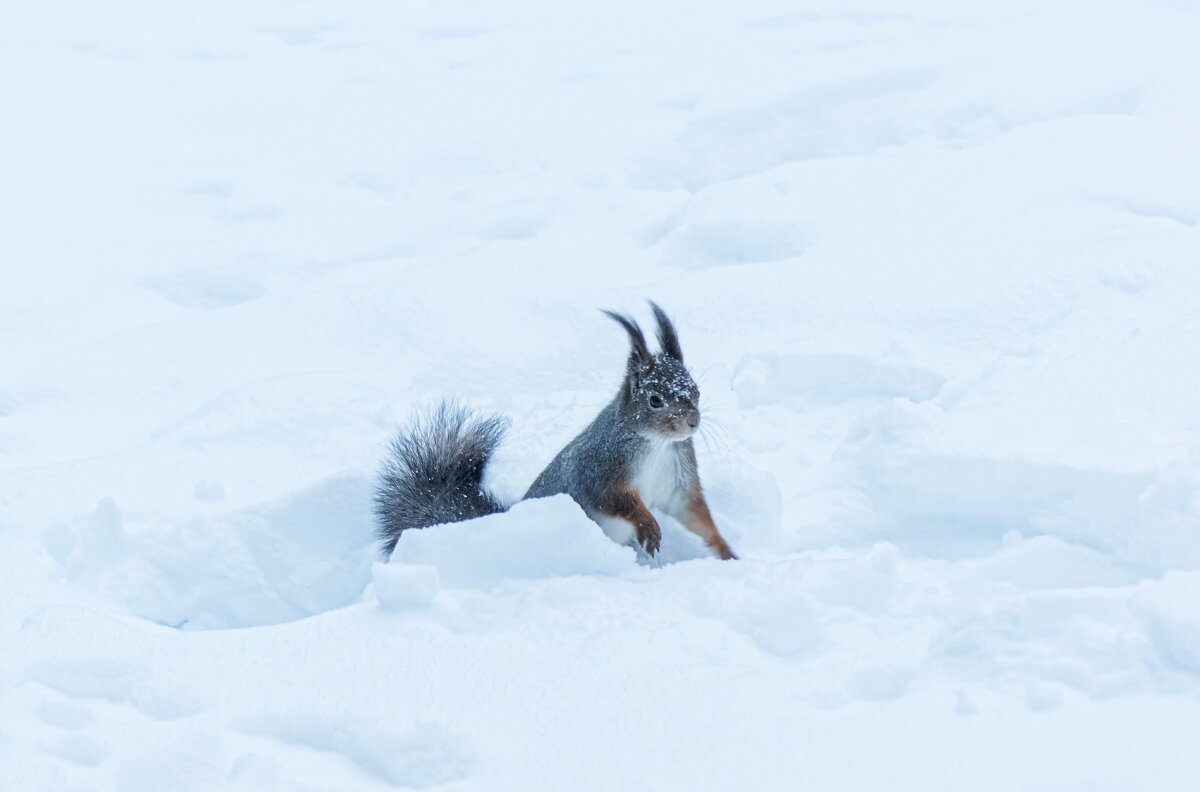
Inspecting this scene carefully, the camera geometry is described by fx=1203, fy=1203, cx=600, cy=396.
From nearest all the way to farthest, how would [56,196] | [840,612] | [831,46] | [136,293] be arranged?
[840,612]
[136,293]
[56,196]
[831,46]

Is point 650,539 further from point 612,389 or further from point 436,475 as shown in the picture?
point 612,389

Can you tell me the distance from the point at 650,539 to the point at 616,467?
29 cm

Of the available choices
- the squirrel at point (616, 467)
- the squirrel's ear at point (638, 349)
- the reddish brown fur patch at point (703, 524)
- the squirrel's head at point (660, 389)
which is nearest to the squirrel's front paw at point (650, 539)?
the squirrel at point (616, 467)

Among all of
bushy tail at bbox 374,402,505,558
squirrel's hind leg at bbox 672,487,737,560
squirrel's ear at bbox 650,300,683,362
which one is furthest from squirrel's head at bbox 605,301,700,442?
bushy tail at bbox 374,402,505,558

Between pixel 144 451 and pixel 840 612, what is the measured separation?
9.04 ft

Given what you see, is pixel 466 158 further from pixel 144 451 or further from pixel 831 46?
pixel 144 451

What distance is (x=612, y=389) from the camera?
4.95 m

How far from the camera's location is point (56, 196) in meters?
7.10

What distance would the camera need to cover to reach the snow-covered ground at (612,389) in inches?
105

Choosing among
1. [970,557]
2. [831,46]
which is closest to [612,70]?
[831,46]

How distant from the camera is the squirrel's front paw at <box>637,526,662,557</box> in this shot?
388 centimetres

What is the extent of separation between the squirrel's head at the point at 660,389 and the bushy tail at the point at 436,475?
23.7 inches

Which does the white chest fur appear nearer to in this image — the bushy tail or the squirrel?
the squirrel

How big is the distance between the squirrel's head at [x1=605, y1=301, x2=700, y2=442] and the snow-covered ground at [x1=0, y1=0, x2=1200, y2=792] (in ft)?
1.36
